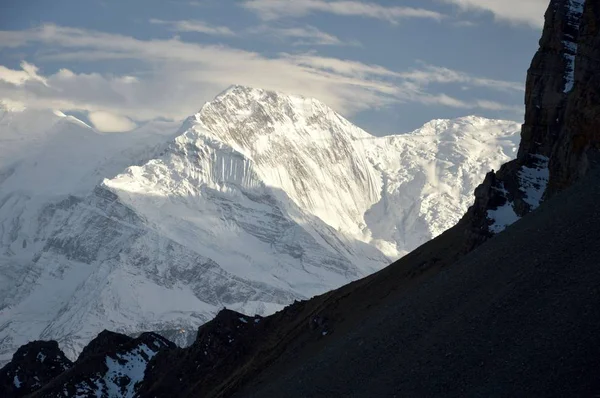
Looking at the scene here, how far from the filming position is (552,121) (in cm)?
9612

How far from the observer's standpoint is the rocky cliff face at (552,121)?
87.3 m

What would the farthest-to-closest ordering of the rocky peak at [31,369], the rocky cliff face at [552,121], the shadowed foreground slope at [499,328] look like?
the rocky peak at [31,369] → the rocky cliff face at [552,121] → the shadowed foreground slope at [499,328]

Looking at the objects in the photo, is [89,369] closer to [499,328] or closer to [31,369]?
[31,369]

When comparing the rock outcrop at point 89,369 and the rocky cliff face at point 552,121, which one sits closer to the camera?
the rocky cliff face at point 552,121

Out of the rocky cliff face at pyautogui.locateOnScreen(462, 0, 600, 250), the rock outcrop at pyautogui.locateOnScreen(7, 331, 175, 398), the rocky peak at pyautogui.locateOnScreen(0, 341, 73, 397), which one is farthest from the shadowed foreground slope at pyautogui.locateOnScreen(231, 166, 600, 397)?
the rocky peak at pyautogui.locateOnScreen(0, 341, 73, 397)

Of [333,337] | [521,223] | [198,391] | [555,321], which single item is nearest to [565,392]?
[555,321]

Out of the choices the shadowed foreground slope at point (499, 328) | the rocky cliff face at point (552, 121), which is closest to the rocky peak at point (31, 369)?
the rocky cliff face at point (552, 121)

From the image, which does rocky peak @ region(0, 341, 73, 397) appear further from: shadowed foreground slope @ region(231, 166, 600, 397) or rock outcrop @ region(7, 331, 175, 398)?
shadowed foreground slope @ region(231, 166, 600, 397)

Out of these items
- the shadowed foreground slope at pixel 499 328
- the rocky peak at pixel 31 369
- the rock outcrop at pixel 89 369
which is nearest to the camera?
the shadowed foreground slope at pixel 499 328

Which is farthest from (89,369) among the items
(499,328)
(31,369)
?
(499,328)

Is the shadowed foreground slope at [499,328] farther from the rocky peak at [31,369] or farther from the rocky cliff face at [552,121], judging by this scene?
the rocky peak at [31,369]

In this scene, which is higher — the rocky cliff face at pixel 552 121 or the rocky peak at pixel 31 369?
the rocky cliff face at pixel 552 121

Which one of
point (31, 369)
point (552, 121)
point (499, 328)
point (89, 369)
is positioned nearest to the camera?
point (499, 328)

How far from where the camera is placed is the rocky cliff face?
8731 cm
